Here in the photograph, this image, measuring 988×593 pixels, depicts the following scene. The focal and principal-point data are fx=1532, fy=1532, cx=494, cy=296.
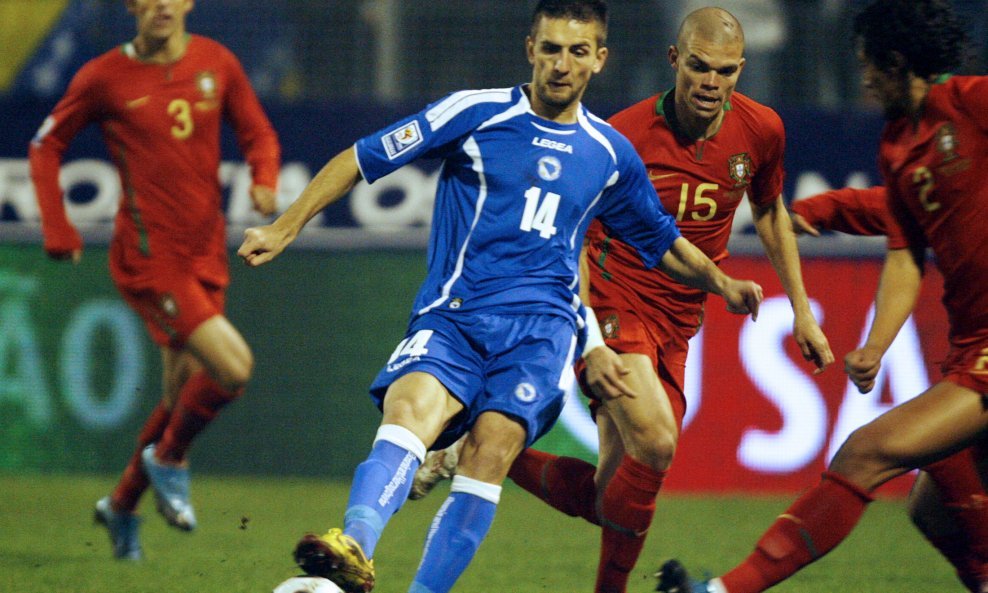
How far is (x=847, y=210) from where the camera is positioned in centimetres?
547

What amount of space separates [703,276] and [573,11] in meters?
1.01

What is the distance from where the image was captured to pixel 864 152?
995 cm

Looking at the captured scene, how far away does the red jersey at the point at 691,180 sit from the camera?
5766mm

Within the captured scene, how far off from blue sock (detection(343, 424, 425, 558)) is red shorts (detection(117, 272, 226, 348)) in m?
2.76

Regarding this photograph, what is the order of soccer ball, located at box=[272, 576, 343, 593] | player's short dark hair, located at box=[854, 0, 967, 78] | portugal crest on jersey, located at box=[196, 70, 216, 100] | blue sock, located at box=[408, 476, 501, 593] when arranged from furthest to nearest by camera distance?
portugal crest on jersey, located at box=[196, 70, 216, 100] < player's short dark hair, located at box=[854, 0, 967, 78] < blue sock, located at box=[408, 476, 501, 593] < soccer ball, located at box=[272, 576, 343, 593]

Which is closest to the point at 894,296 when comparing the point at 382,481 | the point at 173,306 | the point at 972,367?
the point at 972,367

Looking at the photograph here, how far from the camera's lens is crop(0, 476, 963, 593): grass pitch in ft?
20.0

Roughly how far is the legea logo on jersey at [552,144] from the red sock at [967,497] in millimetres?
1553

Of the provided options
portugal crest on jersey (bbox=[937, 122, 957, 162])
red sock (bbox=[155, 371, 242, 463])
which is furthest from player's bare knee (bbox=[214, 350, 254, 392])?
portugal crest on jersey (bbox=[937, 122, 957, 162])

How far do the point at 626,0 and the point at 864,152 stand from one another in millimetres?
2309

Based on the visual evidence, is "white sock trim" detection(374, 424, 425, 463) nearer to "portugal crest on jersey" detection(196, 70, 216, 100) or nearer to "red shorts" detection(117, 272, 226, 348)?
"red shorts" detection(117, 272, 226, 348)

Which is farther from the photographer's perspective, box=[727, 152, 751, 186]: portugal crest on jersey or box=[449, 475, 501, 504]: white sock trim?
box=[727, 152, 751, 186]: portugal crest on jersey

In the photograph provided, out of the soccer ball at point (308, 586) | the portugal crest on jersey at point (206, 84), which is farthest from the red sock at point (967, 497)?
the portugal crest on jersey at point (206, 84)

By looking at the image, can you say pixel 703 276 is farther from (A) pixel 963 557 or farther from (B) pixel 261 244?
(B) pixel 261 244
